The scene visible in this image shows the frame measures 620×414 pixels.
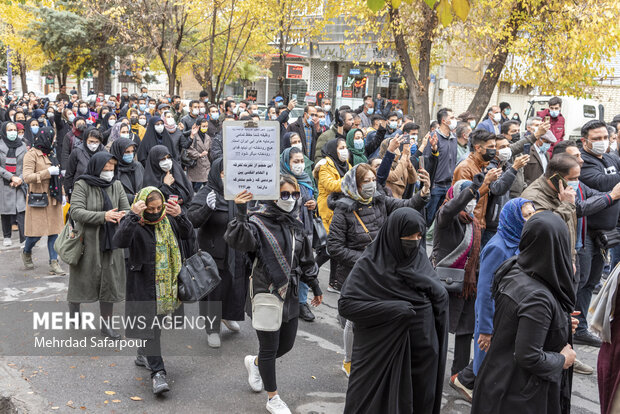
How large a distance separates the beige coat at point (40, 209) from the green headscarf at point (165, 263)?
3.99 meters

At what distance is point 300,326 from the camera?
264 inches

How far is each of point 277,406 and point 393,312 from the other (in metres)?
1.60

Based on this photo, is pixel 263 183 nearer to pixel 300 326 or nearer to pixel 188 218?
pixel 188 218

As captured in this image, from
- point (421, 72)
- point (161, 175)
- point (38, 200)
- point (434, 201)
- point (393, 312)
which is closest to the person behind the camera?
point (393, 312)

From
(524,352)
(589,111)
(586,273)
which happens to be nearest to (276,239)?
(524,352)

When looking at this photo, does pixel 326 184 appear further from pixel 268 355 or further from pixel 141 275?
pixel 268 355

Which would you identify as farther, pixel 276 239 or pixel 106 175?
pixel 106 175

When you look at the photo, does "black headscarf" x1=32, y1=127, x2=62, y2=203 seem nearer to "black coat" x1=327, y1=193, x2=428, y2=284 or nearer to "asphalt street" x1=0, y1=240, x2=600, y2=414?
"asphalt street" x1=0, y1=240, x2=600, y2=414

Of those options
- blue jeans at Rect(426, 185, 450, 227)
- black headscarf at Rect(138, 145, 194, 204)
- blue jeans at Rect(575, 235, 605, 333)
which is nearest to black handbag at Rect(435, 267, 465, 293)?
blue jeans at Rect(575, 235, 605, 333)

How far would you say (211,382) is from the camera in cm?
532

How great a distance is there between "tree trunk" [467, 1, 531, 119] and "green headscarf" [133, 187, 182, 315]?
9615 mm

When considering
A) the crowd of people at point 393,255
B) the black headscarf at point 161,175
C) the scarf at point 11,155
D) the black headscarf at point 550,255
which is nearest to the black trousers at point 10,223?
the crowd of people at point 393,255

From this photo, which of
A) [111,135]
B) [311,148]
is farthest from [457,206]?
[111,135]

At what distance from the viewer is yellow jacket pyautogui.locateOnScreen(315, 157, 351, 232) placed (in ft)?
23.0
